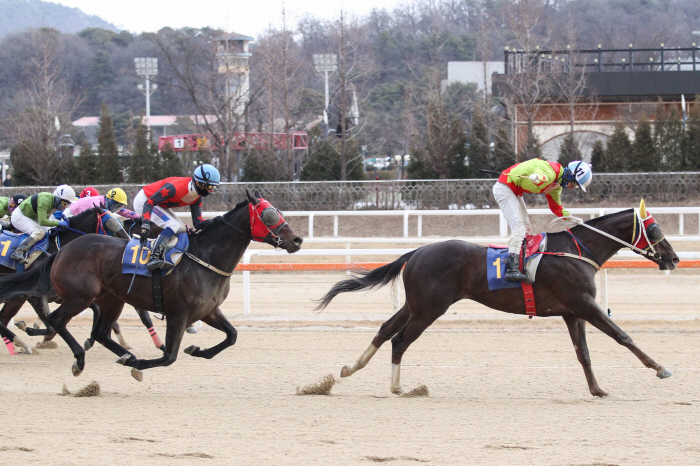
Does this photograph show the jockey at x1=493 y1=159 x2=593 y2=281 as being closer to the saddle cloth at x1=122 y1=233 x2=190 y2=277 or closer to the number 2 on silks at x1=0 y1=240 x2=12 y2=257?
the saddle cloth at x1=122 y1=233 x2=190 y2=277

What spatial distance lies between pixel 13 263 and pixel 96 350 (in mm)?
1298

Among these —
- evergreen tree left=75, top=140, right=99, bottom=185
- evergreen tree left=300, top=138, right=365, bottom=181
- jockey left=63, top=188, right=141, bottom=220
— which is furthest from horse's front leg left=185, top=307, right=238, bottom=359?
evergreen tree left=75, top=140, right=99, bottom=185

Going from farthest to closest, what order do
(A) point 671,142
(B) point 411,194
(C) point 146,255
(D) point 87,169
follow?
(D) point 87,169, (A) point 671,142, (B) point 411,194, (C) point 146,255

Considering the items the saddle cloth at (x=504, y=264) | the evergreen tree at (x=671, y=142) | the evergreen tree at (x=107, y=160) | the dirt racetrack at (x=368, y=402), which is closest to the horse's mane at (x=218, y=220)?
the dirt racetrack at (x=368, y=402)

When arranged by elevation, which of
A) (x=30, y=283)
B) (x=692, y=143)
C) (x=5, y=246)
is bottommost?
(x=30, y=283)

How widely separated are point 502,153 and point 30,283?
1804 centimetres

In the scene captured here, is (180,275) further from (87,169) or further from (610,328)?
(87,169)

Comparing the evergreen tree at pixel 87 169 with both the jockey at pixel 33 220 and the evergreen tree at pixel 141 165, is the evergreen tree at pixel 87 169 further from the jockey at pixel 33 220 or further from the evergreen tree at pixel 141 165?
the jockey at pixel 33 220

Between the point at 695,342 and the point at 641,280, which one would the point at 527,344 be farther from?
the point at 641,280

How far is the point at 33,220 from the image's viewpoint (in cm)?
814

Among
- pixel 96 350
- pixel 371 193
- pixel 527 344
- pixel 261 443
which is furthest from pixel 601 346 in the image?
pixel 371 193

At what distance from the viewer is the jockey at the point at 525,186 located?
19.9ft

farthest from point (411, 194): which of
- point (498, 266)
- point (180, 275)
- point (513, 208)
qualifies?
point (180, 275)

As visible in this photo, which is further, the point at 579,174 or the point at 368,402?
the point at 579,174
